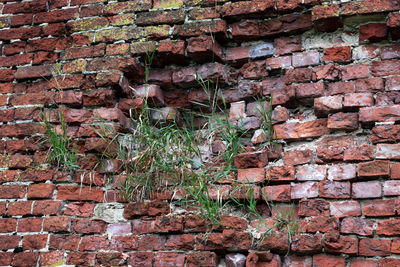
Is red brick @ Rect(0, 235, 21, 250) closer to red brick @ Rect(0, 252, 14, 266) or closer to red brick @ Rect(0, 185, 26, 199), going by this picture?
red brick @ Rect(0, 252, 14, 266)

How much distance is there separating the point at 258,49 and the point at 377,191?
42.1 inches

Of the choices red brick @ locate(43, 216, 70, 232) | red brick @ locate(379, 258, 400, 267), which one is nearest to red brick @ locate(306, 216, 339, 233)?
red brick @ locate(379, 258, 400, 267)

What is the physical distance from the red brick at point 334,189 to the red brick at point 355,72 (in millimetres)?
577

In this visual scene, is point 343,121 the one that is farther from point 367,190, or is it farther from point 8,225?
point 8,225

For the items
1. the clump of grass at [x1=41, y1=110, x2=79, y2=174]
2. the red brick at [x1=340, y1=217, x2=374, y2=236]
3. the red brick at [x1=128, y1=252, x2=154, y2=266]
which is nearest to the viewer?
the red brick at [x1=340, y1=217, x2=374, y2=236]

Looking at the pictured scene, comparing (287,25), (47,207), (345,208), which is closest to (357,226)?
(345,208)

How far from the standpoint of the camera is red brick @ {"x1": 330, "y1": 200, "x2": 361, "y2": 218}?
7.93ft

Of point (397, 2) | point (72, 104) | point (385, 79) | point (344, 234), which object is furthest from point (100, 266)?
point (397, 2)

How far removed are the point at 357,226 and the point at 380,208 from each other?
0.43 feet

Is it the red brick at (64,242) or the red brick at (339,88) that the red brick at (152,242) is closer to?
the red brick at (64,242)

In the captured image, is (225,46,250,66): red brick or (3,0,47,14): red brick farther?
(3,0,47,14): red brick

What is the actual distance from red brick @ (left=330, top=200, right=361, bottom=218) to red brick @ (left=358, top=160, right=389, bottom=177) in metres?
0.14

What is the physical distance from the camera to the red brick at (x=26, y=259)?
2.68m

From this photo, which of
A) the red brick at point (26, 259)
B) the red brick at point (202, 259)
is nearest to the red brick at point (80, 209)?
the red brick at point (26, 259)
